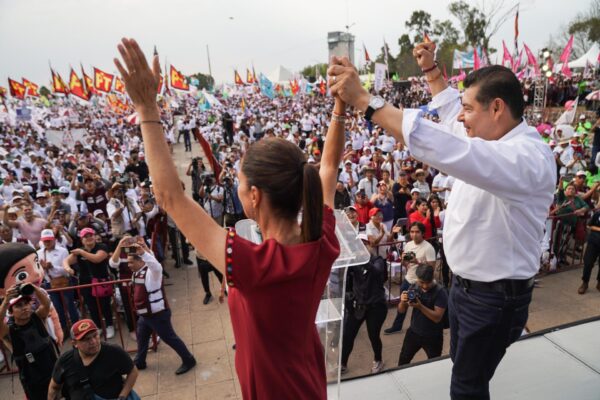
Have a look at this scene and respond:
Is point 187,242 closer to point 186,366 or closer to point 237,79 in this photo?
point 186,366

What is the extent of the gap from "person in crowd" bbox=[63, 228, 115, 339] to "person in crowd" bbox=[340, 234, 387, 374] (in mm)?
3513

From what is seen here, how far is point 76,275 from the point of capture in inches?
257

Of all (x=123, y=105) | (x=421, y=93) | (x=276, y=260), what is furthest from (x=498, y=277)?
(x=421, y=93)

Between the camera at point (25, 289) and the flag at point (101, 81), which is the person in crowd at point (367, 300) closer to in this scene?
→ the camera at point (25, 289)

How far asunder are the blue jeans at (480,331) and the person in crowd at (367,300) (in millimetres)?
2878

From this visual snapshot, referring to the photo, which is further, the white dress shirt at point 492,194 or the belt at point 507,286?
the belt at point 507,286

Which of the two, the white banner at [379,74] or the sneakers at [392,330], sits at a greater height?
the white banner at [379,74]

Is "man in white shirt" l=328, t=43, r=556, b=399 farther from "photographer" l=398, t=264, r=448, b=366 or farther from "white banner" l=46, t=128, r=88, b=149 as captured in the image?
"white banner" l=46, t=128, r=88, b=149

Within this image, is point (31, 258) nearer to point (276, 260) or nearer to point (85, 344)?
point (85, 344)

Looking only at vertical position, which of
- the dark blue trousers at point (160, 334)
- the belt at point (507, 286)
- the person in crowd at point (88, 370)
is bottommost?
the dark blue trousers at point (160, 334)

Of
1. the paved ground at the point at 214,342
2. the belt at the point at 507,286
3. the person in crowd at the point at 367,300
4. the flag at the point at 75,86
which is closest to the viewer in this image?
the belt at the point at 507,286

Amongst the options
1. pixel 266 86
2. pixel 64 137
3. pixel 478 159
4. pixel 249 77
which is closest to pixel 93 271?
pixel 478 159

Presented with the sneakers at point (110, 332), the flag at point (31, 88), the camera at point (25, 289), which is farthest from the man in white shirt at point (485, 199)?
the flag at point (31, 88)

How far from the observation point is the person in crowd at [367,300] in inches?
189
